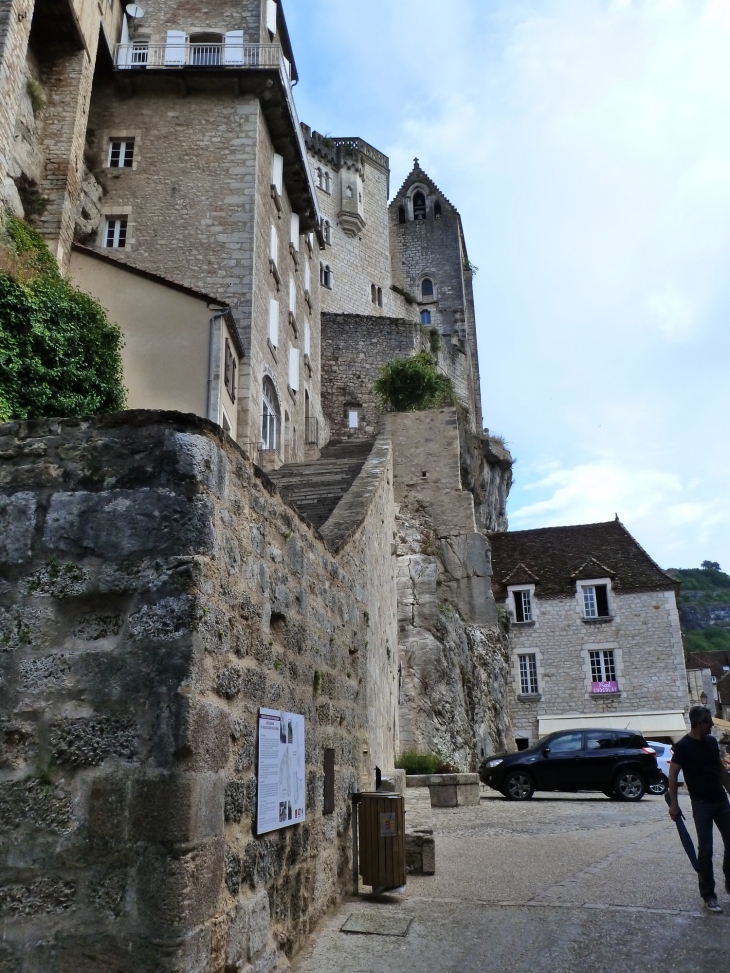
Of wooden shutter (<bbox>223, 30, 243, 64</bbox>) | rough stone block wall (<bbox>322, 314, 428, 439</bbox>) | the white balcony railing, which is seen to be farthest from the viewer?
rough stone block wall (<bbox>322, 314, 428, 439</bbox>)

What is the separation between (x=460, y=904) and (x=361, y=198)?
150ft

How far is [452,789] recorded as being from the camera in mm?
12594

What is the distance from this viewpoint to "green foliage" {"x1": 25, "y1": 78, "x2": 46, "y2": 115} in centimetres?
1614

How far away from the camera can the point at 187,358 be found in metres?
15.3

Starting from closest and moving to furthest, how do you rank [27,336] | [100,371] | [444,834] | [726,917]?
[726,917] < [444,834] < [27,336] < [100,371]

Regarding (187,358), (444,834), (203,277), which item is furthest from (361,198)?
(444,834)

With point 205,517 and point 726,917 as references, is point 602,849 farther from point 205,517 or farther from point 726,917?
point 205,517

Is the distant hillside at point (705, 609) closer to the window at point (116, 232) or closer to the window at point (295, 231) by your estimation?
the window at point (295, 231)

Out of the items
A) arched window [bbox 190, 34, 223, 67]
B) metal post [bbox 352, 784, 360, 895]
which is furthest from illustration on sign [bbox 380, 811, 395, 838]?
arched window [bbox 190, 34, 223, 67]

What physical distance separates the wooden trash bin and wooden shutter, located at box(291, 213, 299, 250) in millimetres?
19971

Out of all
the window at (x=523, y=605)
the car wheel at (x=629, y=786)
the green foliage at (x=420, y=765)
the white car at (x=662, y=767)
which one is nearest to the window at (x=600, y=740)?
the car wheel at (x=629, y=786)

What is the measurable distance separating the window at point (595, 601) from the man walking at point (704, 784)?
24.5m

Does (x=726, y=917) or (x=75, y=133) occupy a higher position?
(x=75, y=133)

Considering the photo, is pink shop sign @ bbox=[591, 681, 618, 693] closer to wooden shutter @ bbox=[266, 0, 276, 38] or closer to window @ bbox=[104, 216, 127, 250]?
window @ bbox=[104, 216, 127, 250]
